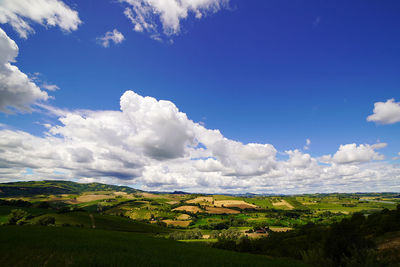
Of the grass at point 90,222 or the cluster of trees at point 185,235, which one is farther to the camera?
the cluster of trees at point 185,235

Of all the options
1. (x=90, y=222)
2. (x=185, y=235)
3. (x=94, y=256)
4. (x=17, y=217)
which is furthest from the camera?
(x=90, y=222)

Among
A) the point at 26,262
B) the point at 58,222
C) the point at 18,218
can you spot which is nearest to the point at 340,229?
the point at 26,262

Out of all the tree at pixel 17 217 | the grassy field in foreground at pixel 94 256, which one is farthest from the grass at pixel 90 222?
the grassy field in foreground at pixel 94 256

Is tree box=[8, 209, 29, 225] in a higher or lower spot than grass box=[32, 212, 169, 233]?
higher

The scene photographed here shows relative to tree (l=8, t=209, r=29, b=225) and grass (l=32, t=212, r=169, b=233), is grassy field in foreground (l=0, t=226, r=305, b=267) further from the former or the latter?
grass (l=32, t=212, r=169, b=233)

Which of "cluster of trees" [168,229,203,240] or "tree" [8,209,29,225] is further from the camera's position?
"cluster of trees" [168,229,203,240]

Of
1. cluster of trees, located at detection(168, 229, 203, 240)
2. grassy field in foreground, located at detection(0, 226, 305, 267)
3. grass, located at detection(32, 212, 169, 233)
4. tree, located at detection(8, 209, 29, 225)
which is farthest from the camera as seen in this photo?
cluster of trees, located at detection(168, 229, 203, 240)

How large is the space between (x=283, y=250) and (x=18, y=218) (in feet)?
426

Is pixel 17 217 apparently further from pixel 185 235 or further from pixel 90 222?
pixel 185 235

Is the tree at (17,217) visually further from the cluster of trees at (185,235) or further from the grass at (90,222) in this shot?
the cluster of trees at (185,235)

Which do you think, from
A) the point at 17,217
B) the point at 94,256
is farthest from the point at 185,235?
the point at 94,256

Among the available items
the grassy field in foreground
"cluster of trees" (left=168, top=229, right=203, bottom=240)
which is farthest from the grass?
the grassy field in foreground

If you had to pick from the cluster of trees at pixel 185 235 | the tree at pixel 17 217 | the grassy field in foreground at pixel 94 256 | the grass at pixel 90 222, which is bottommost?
the cluster of trees at pixel 185 235

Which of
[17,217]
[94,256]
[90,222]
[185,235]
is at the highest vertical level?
[94,256]
